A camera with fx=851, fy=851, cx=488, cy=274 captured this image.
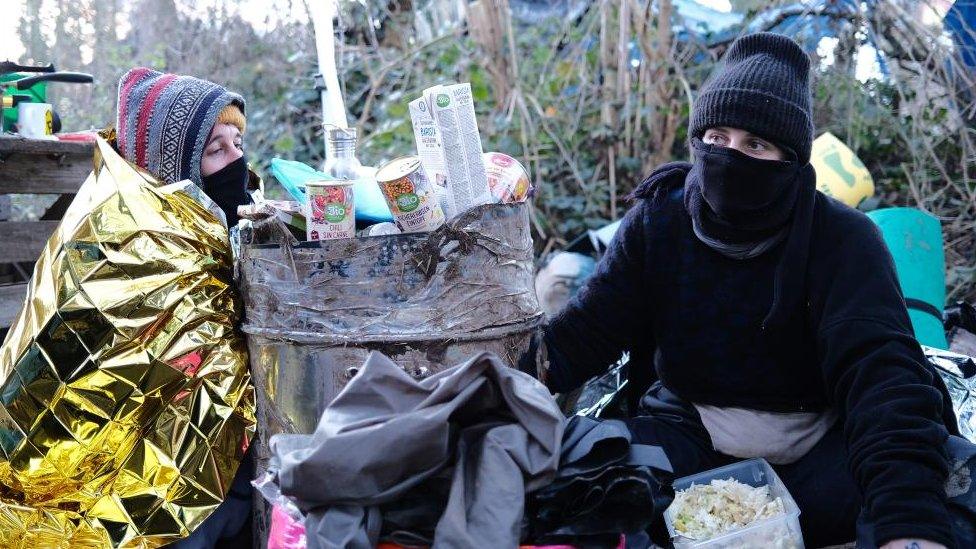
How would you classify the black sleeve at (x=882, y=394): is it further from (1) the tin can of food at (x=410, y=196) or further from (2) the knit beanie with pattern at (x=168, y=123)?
(2) the knit beanie with pattern at (x=168, y=123)

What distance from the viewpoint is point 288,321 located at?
6.46 feet

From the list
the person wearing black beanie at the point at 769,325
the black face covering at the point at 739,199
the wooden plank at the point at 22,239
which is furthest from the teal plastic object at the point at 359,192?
the wooden plank at the point at 22,239

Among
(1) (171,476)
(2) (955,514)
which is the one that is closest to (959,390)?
(2) (955,514)

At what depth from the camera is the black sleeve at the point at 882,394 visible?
162cm

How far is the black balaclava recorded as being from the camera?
75.4 inches

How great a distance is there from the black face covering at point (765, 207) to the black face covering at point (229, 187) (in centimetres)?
132

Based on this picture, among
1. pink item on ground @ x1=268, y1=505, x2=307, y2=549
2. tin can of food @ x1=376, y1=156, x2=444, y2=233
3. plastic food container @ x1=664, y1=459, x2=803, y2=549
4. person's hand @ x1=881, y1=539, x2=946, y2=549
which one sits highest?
tin can of food @ x1=376, y1=156, x2=444, y2=233

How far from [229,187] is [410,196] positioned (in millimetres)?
838

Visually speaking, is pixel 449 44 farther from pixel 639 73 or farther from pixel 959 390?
pixel 959 390

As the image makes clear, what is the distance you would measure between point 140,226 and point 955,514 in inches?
75.0

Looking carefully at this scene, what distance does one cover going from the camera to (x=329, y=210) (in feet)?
6.28

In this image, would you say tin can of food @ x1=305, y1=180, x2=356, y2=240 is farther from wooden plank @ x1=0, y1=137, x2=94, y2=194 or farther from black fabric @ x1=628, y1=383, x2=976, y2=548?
wooden plank @ x1=0, y1=137, x2=94, y2=194

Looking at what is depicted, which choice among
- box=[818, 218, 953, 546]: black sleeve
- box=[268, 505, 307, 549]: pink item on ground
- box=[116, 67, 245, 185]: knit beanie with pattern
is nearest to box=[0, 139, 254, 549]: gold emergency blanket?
box=[116, 67, 245, 185]: knit beanie with pattern

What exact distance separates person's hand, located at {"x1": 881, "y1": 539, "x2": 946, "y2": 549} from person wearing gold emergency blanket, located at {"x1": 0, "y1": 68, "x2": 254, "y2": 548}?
145cm
